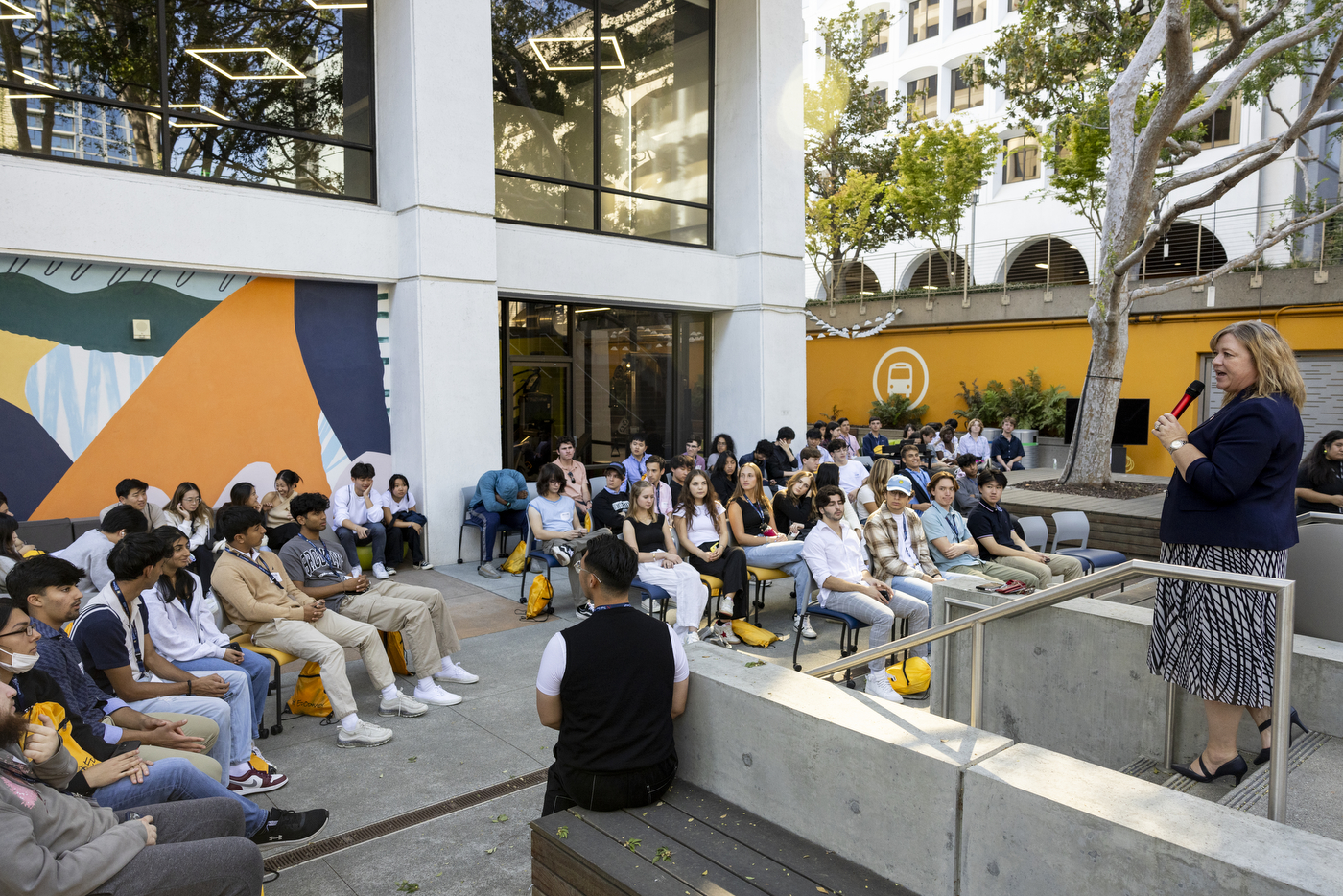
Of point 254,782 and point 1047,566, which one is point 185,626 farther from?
point 1047,566

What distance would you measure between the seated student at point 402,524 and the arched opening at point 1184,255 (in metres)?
17.0

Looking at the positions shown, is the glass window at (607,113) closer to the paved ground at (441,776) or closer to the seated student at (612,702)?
the paved ground at (441,776)

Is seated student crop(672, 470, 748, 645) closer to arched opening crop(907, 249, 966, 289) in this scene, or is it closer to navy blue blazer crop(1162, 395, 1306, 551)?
navy blue blazer crop(1162, 395, 1306, 551)

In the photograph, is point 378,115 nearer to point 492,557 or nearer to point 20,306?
point 20,306

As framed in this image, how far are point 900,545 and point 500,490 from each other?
4.82m

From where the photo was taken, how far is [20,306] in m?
7.98

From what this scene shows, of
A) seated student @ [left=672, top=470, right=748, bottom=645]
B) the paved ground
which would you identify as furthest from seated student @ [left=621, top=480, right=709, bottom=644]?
the paved ground

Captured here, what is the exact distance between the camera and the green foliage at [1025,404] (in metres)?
18.7

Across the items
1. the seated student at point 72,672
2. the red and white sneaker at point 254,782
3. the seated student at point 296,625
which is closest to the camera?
the seated student at point 72,672

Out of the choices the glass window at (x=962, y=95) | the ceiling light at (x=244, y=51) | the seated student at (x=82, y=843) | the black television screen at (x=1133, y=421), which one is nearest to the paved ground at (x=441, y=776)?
the seated student at (x=82, y=843)

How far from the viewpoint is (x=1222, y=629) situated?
312 centimetres

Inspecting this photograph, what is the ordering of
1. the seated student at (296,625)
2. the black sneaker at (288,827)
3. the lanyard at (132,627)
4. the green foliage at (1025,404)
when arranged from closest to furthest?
1. the black sneaker at (288,827)
2. the lanyard at (132,627)
3. the seated student at (296,625)
4. the green foliage at (1025,404)

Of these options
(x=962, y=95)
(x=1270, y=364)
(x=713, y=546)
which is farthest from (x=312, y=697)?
(x=962, y=95)

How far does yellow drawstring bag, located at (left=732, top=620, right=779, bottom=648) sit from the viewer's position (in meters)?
6.84
